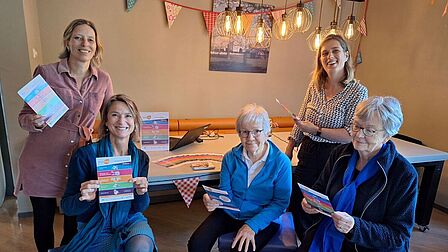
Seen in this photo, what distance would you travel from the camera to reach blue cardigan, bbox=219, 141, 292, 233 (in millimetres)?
1705

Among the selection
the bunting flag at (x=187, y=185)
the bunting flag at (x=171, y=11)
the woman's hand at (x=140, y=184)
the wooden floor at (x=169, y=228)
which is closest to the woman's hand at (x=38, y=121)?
the woman's hand at (x=140, y=184)

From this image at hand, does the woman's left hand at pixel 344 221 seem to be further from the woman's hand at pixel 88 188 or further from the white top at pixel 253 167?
the woman's hand at pixel 88 188

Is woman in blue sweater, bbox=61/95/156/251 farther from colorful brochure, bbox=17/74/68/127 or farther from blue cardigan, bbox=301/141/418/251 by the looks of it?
blue cardigan, bbox=301/141/418/251

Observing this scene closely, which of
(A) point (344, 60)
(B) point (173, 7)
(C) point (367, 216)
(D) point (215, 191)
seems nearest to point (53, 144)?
(D) point (215, 191)

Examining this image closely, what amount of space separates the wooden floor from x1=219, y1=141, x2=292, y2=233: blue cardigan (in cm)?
95

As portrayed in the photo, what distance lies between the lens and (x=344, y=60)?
1.89 meters

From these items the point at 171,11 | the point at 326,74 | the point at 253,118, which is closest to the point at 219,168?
the point at 253,118

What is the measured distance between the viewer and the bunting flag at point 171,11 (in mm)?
3340

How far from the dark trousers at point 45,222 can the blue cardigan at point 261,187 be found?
915 millimetres

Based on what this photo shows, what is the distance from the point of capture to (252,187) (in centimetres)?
171

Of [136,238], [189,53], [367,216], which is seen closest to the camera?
[367,216]

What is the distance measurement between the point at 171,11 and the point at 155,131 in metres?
1.72

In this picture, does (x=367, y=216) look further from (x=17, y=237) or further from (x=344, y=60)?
(x=17, y=237)

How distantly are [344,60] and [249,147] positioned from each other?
2.59 feet
